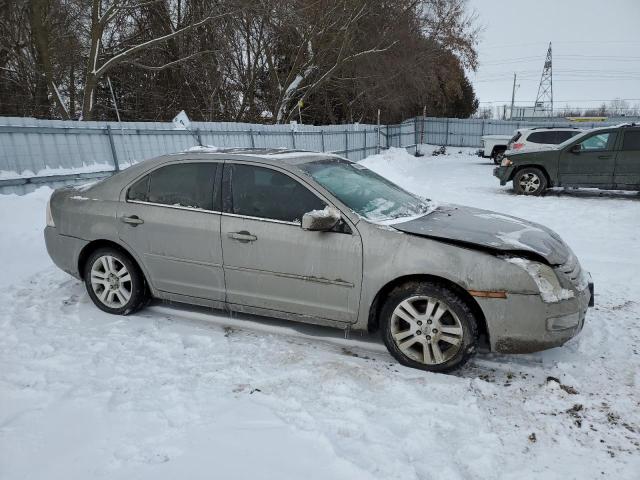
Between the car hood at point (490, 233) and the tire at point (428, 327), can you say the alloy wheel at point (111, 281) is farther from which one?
the car hood at point (490, 233)

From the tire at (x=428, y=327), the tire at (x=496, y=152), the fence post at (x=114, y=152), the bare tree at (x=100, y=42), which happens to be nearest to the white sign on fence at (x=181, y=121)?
the fence post at (x=114, y=152)

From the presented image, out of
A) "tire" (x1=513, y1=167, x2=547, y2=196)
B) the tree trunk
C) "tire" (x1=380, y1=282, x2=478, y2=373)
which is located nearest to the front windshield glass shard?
"tire" (x1=380, y1=282, x2=478, y2=373)

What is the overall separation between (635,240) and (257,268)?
6168 mm

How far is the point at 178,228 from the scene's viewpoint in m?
4.02

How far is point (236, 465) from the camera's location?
243 cm

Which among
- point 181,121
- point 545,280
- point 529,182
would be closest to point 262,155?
point 545,280

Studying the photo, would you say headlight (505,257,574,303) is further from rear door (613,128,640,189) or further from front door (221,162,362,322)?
rear door (613,128,640,189)

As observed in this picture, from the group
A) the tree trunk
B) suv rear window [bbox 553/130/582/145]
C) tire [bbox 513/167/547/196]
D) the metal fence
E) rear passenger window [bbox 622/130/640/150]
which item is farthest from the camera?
suv rear window [bbox 553/130/582/145]

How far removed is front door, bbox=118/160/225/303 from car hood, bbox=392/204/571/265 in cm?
155

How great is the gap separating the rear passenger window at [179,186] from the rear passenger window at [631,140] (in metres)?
9.95

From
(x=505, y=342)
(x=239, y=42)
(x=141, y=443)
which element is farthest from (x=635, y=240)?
(x=239, y=42)

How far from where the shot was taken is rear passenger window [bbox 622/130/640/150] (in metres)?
10.3

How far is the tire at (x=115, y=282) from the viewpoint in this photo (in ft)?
14.1

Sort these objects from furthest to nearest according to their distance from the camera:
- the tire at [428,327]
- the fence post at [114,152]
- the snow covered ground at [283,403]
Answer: the fence post at [114,152] < the tire at [428,327] < the snow covered ground at [283,403]
